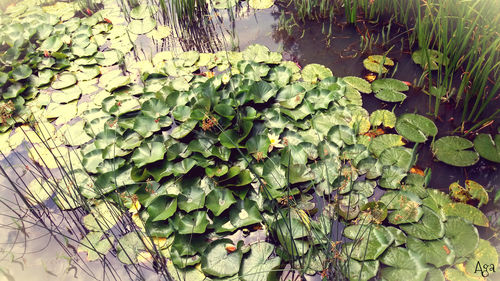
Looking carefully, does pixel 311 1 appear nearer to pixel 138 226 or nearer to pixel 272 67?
pixel 272 67

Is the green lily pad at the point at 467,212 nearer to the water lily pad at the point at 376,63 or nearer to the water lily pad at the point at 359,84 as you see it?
the water lily pad at the point at 359,84

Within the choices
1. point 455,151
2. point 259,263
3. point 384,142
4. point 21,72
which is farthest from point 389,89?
point 21,72

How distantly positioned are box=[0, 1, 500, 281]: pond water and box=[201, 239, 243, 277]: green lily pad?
1.09ft

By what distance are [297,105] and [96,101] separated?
5.47ft

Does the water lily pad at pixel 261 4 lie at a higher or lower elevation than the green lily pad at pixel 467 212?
higher

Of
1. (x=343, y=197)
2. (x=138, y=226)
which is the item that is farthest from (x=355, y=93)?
(x=138, y=226)

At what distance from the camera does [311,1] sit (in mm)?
3252

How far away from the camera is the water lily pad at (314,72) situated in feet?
8.95

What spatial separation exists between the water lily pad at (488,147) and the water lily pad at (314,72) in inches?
45.2

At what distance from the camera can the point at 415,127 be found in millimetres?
2291

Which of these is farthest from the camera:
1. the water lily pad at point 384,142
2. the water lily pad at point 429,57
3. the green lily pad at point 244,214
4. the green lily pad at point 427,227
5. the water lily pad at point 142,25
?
the water lily pad at point 142,25

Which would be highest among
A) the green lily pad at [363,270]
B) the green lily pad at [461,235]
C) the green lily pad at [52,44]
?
the green lily pad at [52,44]

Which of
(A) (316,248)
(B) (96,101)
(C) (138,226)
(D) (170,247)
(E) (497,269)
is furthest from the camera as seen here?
(B) (96,101)

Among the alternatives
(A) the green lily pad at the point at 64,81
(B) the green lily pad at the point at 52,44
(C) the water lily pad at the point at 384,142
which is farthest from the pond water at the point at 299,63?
(B) the green lily pad at the point at 52,44
